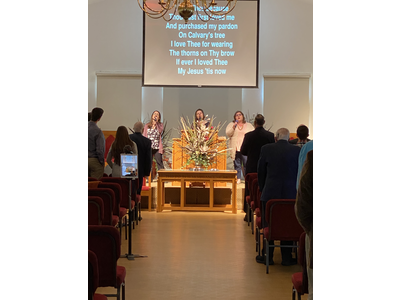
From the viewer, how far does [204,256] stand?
538 centimetres

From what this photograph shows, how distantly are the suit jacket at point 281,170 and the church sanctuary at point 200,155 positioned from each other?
0.4 inches

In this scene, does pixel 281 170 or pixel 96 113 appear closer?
pixel 281 170

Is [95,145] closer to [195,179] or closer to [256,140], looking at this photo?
[256,140]

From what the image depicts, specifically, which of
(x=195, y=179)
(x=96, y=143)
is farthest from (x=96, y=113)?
(x=195, y=179)

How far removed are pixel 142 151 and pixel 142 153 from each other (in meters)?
0.03

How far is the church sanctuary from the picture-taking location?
4223 mm

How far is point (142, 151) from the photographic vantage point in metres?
7.38

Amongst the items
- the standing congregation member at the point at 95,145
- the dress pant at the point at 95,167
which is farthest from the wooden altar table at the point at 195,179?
the standing congregation member at the point at 95,145

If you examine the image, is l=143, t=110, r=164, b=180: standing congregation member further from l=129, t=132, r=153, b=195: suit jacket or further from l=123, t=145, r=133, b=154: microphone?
l=123, t=145, r=133, b=154: microphone

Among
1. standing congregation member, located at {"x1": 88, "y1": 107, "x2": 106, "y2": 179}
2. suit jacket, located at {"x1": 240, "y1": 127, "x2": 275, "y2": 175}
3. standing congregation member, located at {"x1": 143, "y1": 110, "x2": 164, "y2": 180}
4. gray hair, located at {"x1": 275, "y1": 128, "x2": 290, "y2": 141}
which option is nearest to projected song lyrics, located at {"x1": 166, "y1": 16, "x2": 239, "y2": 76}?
standing congregation member, located at {"x1": 143, "y1": 110, "x2": 164, "y2": 180}
